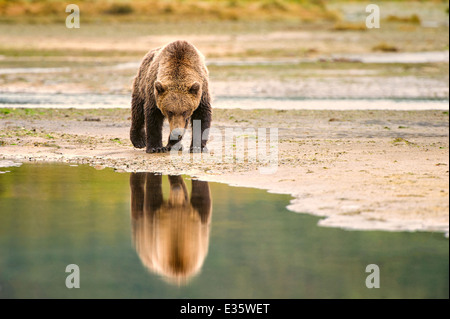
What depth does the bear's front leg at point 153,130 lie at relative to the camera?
1220 cm

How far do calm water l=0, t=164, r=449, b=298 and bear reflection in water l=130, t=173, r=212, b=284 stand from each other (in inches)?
0.4

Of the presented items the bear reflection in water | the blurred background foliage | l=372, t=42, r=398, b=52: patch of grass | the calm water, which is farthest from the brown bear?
the blurred background foliage

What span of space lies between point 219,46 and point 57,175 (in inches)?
1073

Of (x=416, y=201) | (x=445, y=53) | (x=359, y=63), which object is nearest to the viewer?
(x=416, y=201)

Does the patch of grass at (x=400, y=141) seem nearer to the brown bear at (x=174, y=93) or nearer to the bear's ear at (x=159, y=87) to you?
the brown bear at (x=174, y=93)

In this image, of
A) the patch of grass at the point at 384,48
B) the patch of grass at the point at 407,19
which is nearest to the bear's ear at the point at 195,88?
the patch of grass at the point at 384,48

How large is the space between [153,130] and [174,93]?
1050 millimetres

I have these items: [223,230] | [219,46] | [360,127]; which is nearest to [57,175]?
[223,230]

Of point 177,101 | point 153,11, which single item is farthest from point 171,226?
point 153,11

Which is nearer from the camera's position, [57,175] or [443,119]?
[57,175]

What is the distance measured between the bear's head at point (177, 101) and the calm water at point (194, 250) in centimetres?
232

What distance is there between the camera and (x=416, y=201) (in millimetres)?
8234

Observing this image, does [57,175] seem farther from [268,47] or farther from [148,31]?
[148,31]

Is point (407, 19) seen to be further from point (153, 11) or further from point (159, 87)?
point (159, 87)
